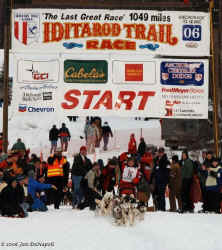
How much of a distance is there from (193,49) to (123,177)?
4.16m

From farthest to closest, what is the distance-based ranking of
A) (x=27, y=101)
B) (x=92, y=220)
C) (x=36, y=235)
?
(x=27, y=101) → (x=92, y=220) → (x=36, y=235)

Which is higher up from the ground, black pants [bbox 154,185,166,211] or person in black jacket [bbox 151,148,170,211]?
person in black jacket [bbox 151,148,170,211]

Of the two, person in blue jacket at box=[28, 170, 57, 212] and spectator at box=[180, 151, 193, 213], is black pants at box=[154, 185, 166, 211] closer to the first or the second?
spectator at box=[180, 151, 193, 213]

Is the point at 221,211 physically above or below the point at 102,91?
below

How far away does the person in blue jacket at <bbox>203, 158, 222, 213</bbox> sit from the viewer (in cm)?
1362

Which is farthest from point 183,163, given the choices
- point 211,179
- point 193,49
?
point 193,49

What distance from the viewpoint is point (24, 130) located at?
32.8 metres

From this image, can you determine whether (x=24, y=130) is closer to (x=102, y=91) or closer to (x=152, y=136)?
(x=152, y=136)

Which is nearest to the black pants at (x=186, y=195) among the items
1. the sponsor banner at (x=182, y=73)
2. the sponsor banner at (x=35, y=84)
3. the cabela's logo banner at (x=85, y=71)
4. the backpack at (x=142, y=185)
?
the backpack at (x=142, y=185)

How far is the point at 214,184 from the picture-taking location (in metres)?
13.6

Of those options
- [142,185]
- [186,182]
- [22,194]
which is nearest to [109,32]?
[142,185]

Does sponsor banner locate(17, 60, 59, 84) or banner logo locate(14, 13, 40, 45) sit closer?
sponsor banner locate(17, 60, 59, 84)

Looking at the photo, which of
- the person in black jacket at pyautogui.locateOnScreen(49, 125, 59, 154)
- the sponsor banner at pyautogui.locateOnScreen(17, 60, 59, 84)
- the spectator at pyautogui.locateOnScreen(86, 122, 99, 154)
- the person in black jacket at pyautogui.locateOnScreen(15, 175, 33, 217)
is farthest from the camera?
the person in black jacket at pyautogui.locateOnScreen(49, 125, 59, 154)

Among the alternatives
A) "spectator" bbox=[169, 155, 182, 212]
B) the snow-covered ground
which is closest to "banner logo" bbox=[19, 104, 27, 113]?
"spectator" bbox=[169, 155, 182, 212]
